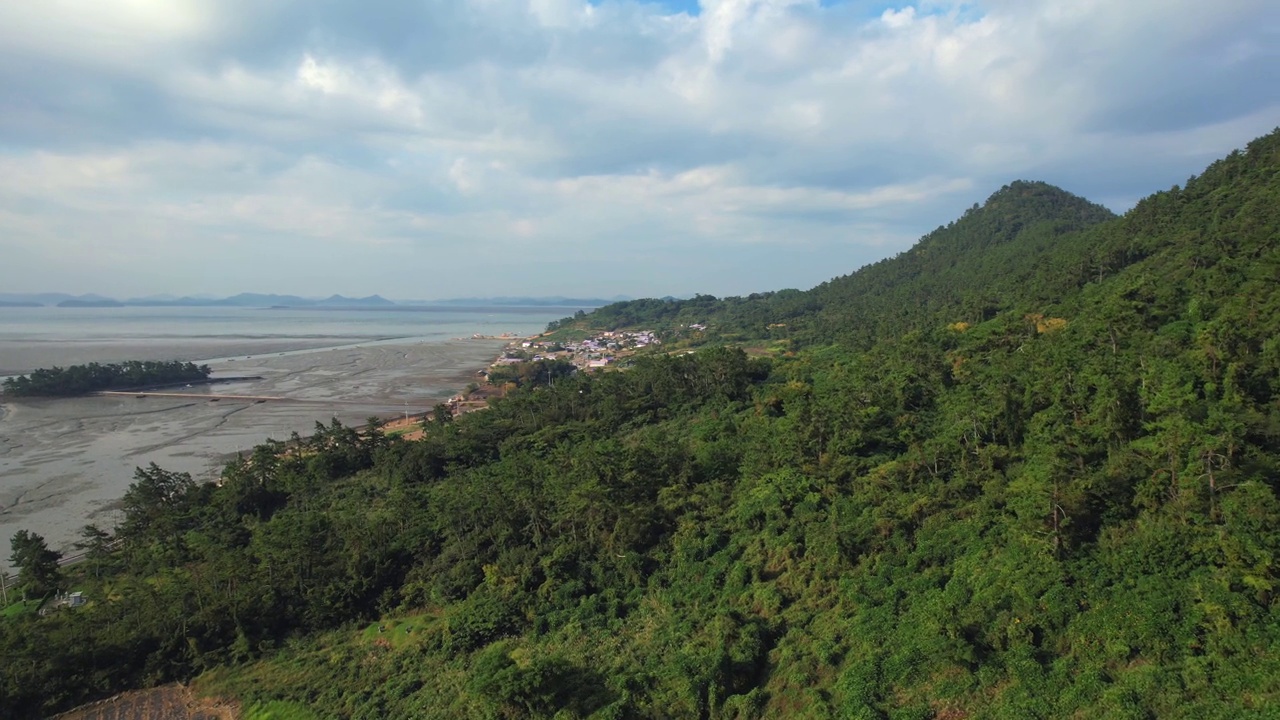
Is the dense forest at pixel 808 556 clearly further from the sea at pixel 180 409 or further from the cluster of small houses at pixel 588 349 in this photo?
the cluster of small houses at pixel 588 349

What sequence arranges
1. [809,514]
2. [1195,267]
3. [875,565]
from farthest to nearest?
[1195,267] < [809,514] < [875,565]

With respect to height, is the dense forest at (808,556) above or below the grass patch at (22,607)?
above

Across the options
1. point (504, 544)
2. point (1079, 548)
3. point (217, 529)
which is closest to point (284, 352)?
point (217, 529)

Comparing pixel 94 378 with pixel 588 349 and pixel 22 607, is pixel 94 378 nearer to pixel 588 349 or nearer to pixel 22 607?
pixel 22 607

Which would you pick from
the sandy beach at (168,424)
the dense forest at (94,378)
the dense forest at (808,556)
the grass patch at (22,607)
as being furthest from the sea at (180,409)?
the dense forest at (808,556)

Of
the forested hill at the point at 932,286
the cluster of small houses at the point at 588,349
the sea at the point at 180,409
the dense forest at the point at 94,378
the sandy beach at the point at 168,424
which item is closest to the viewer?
the sandy beach at the point at 168,424

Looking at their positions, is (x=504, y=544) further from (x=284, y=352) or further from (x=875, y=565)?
(x=284, y=352)
